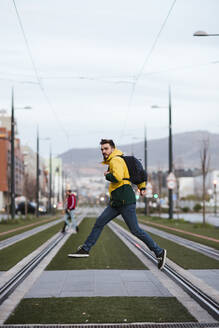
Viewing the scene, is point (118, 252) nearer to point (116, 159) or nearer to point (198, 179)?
point (116, 159)

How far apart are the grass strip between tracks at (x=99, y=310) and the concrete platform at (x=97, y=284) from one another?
1.28 ft

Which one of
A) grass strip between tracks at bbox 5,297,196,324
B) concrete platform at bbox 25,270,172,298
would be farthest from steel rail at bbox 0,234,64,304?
grass strip between tracks at bbox 5,297,196,324

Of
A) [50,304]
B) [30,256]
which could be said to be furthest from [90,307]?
[30,256]

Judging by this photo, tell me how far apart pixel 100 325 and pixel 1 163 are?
3805 inches

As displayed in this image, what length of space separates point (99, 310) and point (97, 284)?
1989 millimetres

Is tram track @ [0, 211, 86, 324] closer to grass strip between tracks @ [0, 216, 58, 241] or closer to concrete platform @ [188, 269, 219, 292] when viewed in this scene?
concrete platform @ [188, 269, 219, 292]

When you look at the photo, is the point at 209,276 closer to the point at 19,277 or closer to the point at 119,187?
the point at 119,187

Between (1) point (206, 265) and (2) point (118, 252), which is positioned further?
(2) point (118, 252)

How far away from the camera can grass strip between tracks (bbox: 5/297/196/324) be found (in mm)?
6070

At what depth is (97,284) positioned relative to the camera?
8516 millimetres

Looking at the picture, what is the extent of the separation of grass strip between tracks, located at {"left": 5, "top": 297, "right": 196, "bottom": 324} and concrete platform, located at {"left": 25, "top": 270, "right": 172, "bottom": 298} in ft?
1.28

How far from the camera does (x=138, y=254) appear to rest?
522 inches

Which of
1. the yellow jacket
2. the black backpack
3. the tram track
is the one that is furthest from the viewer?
the black backpack

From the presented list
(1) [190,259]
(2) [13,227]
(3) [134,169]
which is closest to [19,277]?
(3) [134,169]
